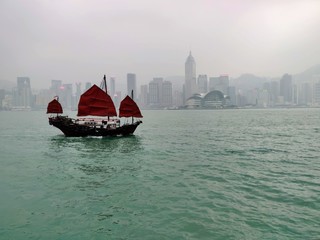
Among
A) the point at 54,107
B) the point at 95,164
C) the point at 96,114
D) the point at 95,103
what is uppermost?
the point at 95,103

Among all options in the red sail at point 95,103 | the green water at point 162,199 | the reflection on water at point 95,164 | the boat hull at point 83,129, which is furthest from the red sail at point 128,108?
the green water at point 162,199

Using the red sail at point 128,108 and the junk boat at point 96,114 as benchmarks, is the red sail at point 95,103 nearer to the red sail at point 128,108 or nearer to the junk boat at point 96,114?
the junk boat at point 96,114

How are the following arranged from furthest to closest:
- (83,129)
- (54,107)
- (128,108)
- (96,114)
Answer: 1. (54,107)
2. (128,108)
3. (96,114)
4. (83,129)

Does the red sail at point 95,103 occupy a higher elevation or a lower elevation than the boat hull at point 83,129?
higher

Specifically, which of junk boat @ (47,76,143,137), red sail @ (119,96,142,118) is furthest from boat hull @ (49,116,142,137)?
red sail @ (119,96,142,118)

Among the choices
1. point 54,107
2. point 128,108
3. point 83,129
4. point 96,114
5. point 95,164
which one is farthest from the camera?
point 54,107

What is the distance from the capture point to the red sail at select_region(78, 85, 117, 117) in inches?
1603

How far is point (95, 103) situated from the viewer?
41438 mm

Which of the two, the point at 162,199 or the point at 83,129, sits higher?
the point at 83,129

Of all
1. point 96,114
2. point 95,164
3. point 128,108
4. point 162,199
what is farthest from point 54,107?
point 162,199

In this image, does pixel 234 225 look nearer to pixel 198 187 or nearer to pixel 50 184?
pixel 198 187

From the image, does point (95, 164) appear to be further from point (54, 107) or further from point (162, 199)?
point (54, 107)

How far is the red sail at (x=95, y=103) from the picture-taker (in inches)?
1603

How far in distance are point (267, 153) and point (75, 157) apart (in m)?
17.7
